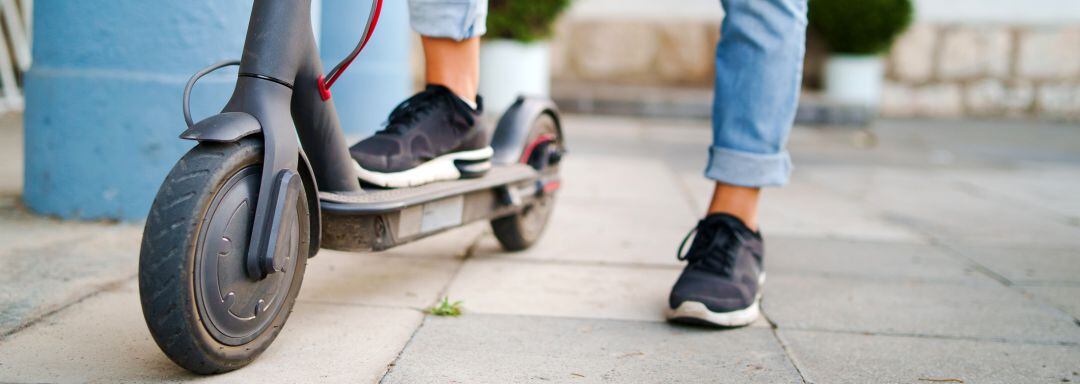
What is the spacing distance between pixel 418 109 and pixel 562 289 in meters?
0.50

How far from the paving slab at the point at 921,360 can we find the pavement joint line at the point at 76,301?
124 centimetres

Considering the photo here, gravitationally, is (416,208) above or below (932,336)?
above

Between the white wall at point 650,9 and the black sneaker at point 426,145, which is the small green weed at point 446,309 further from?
the white wall at point 650,9

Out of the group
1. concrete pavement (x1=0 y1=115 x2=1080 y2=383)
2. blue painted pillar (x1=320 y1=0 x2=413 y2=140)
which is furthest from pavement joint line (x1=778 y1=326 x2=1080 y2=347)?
blue painted pillar (x1=320 y1=0 x2=413 y2=140)

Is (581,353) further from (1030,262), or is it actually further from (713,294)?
(1030,262)

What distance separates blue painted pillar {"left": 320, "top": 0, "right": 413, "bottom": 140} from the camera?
3.76 m

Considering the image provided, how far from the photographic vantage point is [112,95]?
88.6 inches

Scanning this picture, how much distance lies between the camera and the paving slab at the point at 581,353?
56.7 inches

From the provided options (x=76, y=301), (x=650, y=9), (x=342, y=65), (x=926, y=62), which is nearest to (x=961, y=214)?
(x=342, y=65)

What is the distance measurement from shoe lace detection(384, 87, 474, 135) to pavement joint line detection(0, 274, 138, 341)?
586mm

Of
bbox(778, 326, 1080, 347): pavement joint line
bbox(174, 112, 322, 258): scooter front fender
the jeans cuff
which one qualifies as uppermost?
bbox(174, 112, 322, 258): scooter front fender

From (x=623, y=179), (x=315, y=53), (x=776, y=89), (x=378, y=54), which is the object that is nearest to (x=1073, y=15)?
(x=623, y=179)

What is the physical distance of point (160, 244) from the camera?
1195 mm

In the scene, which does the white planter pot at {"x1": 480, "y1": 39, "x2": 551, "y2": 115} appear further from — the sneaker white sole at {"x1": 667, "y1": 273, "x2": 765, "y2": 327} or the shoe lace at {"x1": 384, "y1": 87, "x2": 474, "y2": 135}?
the sneaker white sole at {"x1": 667, "y1": 273, "x2": 765, "y2": 327}
